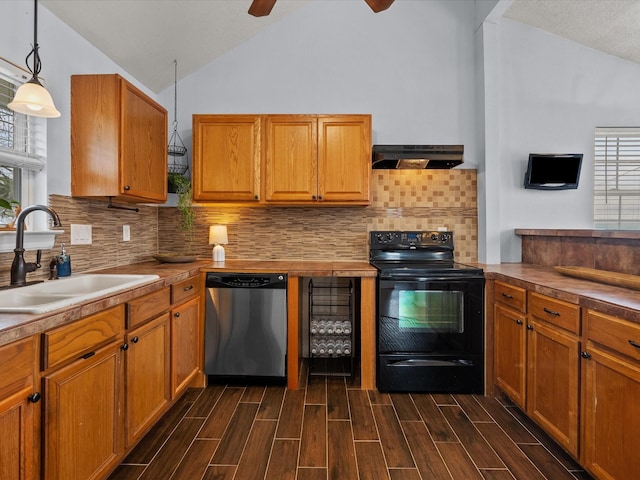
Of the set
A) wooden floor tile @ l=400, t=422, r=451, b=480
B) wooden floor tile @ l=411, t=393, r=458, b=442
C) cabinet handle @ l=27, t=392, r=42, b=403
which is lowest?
wooden floor tile @ l=400, t=422, r=451, b=480

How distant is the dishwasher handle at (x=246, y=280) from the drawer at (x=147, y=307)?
0.51 metres

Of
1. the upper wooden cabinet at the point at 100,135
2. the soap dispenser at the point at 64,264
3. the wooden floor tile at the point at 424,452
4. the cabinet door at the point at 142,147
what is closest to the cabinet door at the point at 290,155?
the cabinet door at the point at 142,147

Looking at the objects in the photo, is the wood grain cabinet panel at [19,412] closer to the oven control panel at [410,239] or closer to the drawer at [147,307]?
the drawer at [147,307]

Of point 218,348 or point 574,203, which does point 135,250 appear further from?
point 574,203

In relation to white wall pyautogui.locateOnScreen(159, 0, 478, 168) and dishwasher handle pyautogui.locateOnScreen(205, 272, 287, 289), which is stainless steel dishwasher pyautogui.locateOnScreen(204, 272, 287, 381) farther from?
white wall pyautogui.locateOnScreen(159, 0, 478, 168)

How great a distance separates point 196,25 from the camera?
272 centimetres

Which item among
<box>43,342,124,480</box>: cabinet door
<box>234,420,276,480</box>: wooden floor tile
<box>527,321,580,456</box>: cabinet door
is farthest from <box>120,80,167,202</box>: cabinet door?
<box>527,321,580,456</box>: cabinet door

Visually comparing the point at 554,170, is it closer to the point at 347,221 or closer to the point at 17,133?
the point at 347,221

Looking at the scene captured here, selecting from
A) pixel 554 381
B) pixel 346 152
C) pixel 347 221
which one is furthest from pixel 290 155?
pixel 554 381

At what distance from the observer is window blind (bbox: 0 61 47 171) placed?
1.75 metres

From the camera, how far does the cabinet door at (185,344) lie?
2.18m

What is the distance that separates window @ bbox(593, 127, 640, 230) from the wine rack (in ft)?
7.75

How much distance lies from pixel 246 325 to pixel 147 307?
86 centimetres

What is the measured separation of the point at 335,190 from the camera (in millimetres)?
2826
